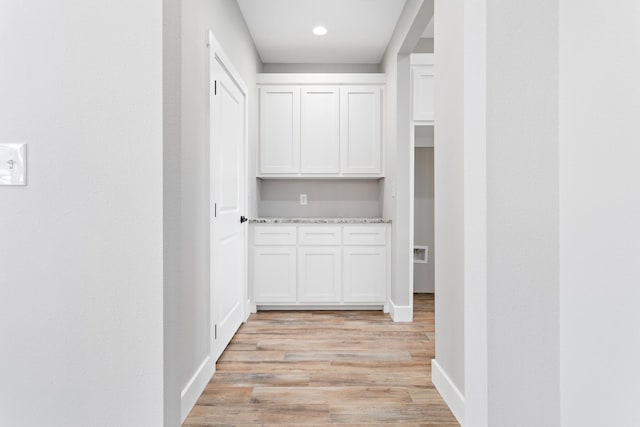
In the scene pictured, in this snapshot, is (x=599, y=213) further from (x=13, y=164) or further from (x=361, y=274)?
(x=361, y=274)

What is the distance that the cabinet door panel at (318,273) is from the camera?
13.2ft

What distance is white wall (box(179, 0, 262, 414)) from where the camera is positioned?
2.05 metres

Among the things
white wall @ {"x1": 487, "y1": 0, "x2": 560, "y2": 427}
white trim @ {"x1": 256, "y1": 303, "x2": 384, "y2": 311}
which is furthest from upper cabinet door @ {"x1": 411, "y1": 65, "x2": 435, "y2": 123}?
white wall @ {"x1": 487, "y1": 0, "x2": 560, "y2": 427}

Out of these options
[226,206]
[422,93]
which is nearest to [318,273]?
[226,206]

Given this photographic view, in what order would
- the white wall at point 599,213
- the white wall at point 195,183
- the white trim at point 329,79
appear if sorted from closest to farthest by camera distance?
the white wall at point 599,213 → the white wall at point 195,183 → the white trim at point 329,79

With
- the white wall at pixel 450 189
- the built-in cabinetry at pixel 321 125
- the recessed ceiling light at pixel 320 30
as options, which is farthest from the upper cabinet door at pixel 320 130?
the white wall at pixel 450 189

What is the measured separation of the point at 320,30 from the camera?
12.5ft

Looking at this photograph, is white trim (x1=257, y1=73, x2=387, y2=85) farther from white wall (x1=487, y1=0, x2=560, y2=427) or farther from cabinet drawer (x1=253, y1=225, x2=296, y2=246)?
white wall (x1=487, y1=0, x2=560, y2=427)

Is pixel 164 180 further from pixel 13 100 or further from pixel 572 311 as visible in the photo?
pixel 572 311

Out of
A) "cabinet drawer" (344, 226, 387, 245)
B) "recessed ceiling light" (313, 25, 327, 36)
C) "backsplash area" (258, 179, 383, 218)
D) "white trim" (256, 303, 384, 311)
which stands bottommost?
"white trim" (256, 303, 384, 311)

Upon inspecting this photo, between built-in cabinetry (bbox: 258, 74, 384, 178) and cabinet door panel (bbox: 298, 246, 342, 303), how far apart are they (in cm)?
88

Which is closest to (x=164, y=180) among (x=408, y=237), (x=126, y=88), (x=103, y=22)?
(x=126, y=88)

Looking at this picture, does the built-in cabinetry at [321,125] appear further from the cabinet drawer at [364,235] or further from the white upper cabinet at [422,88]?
the cabinet drawer at [364,235]

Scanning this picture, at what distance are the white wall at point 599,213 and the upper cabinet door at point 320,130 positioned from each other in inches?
127
